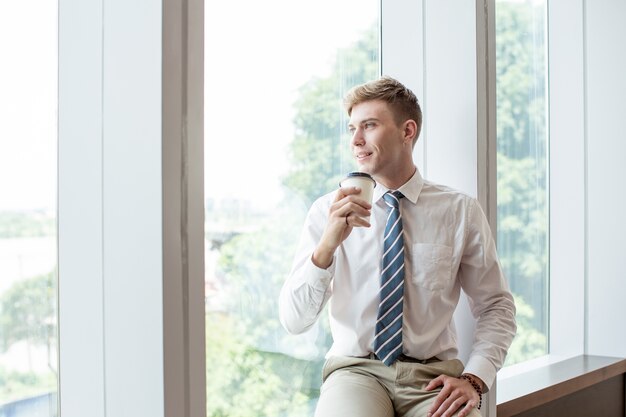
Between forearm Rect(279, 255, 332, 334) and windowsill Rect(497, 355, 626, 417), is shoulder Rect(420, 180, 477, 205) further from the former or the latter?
windowsill Rect(497, 355, 626, 417)

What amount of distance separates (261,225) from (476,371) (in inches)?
28.9

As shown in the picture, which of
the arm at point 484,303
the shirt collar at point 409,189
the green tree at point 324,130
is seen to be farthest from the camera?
the green tree at point 324,130

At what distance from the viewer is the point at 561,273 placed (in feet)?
11.7

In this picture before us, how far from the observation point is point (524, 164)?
3.33 meters

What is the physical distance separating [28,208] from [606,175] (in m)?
2.88

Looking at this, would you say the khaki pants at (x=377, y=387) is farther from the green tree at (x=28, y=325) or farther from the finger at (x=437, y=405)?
the green tree at (x=28, y=325)

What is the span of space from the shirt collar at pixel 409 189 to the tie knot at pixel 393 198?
0.5 inches

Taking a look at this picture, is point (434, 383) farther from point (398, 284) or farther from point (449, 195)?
point (449, 195)

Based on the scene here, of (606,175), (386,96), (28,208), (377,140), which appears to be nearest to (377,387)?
(377,140)

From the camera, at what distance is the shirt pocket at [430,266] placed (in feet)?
6.59

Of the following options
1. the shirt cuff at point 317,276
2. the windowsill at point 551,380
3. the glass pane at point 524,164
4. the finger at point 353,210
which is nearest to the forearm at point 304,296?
the shirt cuff at point 317,276

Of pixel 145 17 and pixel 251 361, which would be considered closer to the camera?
pixel 145 17

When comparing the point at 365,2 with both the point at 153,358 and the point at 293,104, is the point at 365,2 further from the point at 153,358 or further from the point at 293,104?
the point at 153,358

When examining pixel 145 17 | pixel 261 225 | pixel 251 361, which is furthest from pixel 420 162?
pixel 145 17
